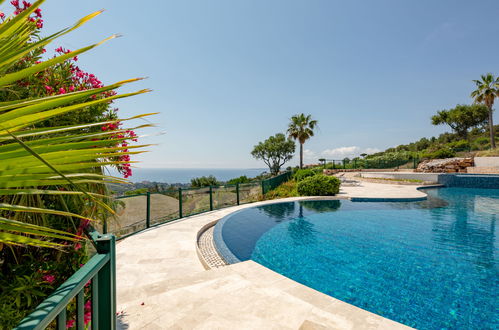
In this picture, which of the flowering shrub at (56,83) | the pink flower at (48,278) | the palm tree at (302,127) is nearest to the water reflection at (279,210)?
the flowering shrub at (56,83)

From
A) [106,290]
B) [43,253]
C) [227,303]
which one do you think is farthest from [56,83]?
[227,303]

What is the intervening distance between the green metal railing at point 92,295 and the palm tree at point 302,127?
1145 inches

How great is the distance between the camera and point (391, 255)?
6.50 meters

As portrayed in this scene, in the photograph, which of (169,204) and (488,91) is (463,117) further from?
(169,204)

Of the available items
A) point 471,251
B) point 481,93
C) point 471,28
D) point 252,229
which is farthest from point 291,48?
point 481,93

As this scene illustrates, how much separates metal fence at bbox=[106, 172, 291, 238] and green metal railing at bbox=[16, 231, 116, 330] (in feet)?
15.1

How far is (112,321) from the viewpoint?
61.3 inches

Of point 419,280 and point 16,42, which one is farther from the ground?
point 16,42

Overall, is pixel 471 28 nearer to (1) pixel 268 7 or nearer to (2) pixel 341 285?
(1) pixel 268 7

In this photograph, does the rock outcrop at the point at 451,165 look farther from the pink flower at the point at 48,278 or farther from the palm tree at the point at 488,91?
the pink flower at the point at 48,278

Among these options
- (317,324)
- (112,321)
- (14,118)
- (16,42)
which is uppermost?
(16,42)

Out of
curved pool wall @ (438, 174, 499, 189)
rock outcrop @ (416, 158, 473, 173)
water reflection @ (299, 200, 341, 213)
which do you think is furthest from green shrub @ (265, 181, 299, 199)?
rock outcrop @ (416, 158, 473, 173)

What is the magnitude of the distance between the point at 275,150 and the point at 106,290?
1801 inches

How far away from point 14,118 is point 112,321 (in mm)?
1455
